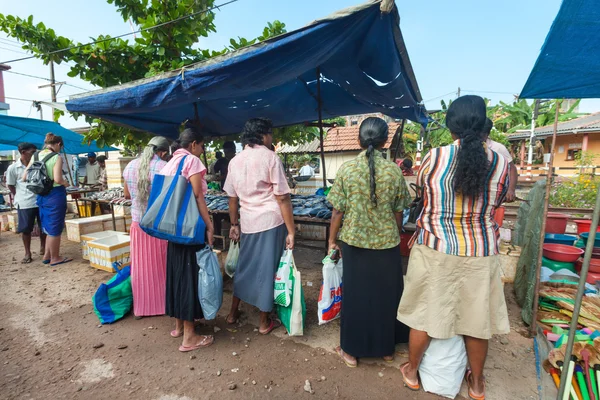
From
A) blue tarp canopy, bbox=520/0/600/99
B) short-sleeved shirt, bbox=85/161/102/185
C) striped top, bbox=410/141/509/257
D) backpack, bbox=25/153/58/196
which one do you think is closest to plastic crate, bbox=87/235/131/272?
backpack, bbox=25/153/58/196

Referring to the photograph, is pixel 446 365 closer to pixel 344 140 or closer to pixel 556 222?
pixel 556 222

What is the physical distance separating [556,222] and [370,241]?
3.90m

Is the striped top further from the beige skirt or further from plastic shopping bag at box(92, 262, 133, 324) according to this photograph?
plastic shopping bag at box(92, 262, 133, 324)

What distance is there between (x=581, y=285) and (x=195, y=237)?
90.5 inches

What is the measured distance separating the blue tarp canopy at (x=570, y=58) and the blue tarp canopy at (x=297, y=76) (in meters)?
1.02

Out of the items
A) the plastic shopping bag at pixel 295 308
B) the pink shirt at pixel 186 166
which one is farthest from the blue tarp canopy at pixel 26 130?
the plastic shopping bag at pixel 295 308

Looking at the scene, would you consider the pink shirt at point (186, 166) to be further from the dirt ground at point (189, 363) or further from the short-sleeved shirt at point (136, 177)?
the dirt ground at point (189, 363)

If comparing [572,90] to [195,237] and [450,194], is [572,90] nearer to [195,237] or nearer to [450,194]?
[450,194]

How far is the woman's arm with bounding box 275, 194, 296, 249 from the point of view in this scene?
2455 millimetres

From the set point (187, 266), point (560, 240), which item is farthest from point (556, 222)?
point (187, 266)

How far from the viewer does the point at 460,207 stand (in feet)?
5.79

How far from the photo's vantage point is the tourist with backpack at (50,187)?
4113 mm

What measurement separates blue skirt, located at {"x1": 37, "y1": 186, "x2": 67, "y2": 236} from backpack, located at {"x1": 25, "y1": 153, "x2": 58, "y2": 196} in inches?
5.1

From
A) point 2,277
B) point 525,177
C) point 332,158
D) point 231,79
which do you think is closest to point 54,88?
point 2,277
